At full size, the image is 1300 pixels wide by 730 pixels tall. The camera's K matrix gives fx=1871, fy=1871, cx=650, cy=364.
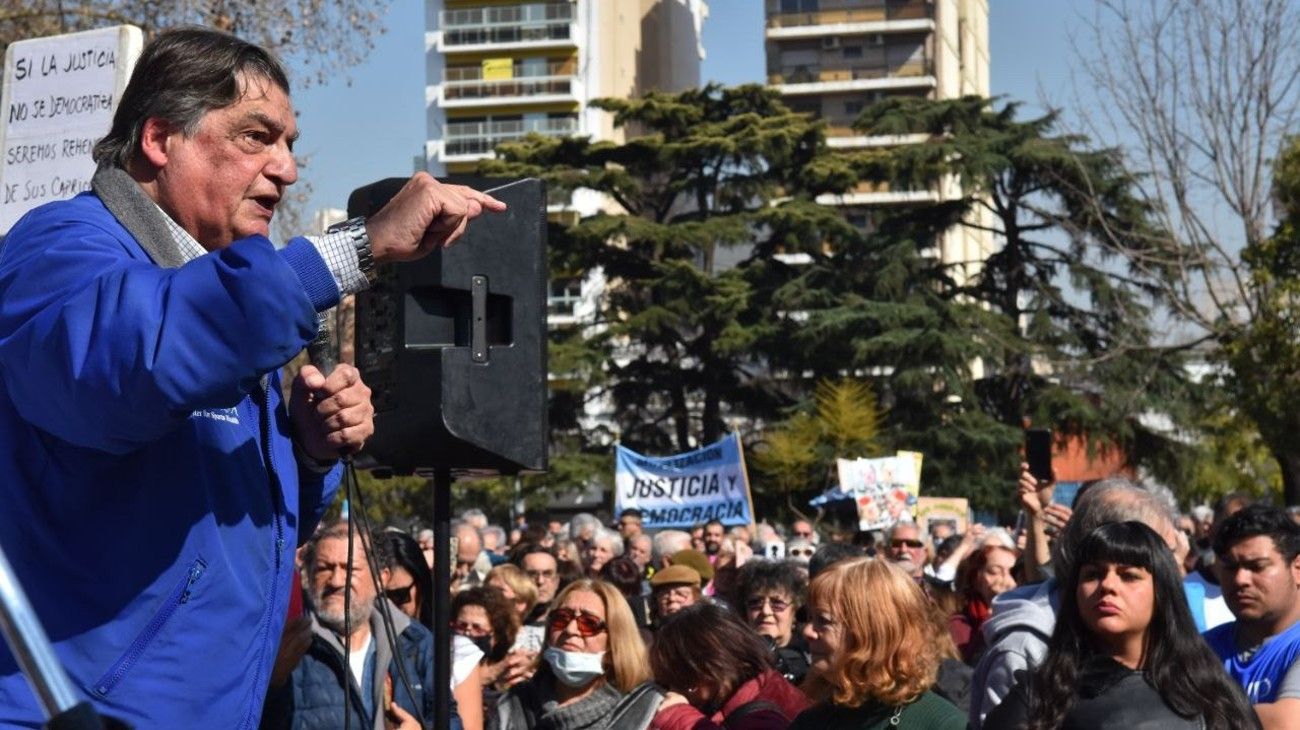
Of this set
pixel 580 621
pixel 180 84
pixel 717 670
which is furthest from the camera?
pixel 580 621

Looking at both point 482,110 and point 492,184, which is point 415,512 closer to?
point 482,110

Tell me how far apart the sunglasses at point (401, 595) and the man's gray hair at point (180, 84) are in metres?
5.45

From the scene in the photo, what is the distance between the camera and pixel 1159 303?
153 ft

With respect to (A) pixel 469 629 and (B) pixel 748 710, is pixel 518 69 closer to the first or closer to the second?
(A) pixel 469 629

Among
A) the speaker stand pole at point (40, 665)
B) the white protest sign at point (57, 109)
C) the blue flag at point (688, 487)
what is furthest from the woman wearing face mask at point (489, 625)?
the blue flag at point (688, 487)

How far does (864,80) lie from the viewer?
3145 inches

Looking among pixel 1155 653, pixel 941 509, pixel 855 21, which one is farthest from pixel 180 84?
pixel 855 21

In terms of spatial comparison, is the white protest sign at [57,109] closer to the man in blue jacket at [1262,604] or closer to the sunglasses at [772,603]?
the sunglasses at [772,603]

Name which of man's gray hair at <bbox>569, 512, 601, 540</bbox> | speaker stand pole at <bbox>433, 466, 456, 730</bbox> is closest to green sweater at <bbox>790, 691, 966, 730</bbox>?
speaker stand pole at <bbox>433, 466, 456, 730</bbox>

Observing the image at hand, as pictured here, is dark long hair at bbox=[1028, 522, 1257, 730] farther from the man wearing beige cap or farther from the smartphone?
the man wearing beige cap

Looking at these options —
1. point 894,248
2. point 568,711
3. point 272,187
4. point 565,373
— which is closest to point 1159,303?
point 894,248

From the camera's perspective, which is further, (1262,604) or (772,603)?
(772,603)

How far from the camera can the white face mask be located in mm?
7156

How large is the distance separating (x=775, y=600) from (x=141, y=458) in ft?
22.1
